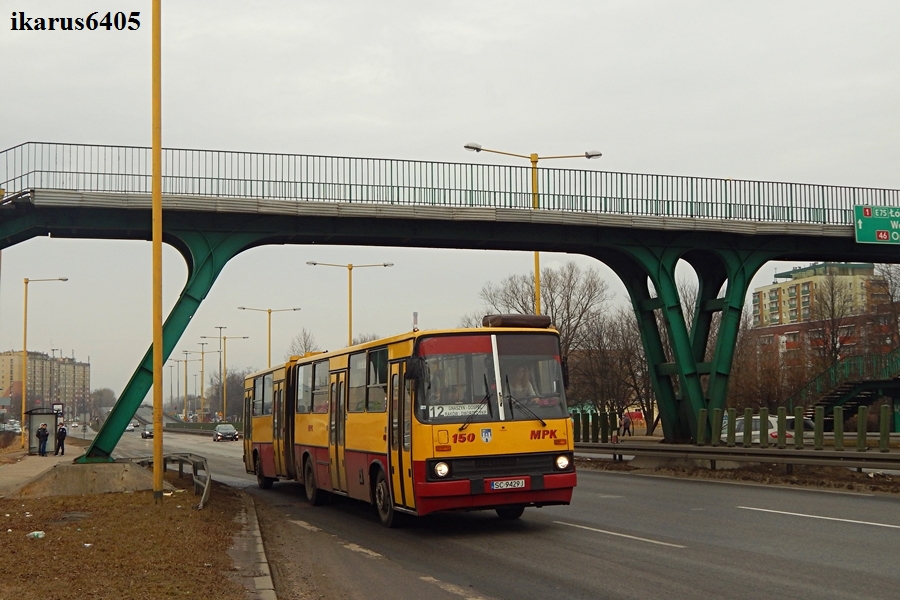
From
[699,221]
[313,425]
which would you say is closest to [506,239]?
[699,221]

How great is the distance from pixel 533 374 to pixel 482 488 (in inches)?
69.8

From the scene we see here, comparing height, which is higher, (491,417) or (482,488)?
(491,417)

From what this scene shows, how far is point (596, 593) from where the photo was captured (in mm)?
9133

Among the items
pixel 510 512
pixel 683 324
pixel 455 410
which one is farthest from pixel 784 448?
pixel 455 410

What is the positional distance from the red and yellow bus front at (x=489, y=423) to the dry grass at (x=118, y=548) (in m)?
2.92

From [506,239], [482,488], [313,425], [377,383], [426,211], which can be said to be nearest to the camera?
[482,488]

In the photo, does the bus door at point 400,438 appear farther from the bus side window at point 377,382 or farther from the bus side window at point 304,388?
the bus side window at point 304,388

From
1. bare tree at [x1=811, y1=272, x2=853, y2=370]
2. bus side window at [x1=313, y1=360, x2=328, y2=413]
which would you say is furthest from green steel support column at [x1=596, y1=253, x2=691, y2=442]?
bare tree at [x1=811, y1=272, x2=853, y2=370]

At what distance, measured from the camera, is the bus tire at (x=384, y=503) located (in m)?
15.1

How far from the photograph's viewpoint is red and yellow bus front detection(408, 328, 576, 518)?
44.9ft

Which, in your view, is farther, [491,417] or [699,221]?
[699,221]

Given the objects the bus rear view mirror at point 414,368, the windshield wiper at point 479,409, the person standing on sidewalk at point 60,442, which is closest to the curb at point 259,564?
the bus rear view mirror at point 414,368

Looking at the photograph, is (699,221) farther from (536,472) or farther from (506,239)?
(536,472)

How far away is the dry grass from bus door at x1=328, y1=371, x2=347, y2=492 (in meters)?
1.77
